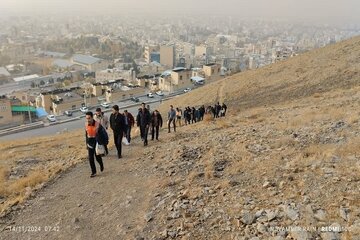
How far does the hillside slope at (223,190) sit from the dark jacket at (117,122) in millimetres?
722

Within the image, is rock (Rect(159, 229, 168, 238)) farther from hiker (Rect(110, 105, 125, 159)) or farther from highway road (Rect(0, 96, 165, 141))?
highway road (Rect(0, 96, 165, 141))

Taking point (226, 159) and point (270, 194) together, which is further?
point (226, 159)

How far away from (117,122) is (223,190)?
3.73 meters

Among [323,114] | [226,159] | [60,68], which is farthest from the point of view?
[60,68]

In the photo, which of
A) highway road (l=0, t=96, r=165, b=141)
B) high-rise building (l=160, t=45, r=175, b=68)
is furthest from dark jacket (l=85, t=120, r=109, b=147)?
high-rise building (l=160, t=45, r=175, b=68)

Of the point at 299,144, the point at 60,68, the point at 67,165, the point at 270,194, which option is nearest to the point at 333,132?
the point at 299,144

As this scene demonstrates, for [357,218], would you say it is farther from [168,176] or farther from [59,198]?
[59,198]

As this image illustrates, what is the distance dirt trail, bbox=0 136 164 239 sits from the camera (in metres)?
5.80

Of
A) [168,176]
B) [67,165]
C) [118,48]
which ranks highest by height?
[168,176]

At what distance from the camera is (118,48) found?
131125 millimetres

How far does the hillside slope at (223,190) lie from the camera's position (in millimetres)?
5070

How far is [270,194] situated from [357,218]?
1404 millimetres

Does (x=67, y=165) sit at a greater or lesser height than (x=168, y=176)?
lesser

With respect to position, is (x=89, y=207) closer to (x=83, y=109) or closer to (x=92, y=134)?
(x=92, y=134)
